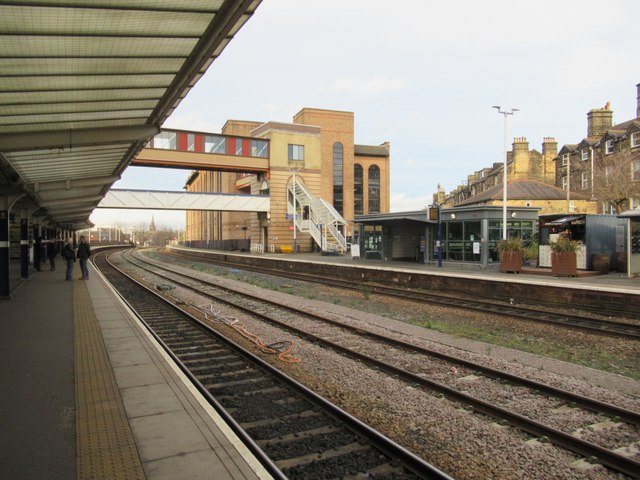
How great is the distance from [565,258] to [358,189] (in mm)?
50805

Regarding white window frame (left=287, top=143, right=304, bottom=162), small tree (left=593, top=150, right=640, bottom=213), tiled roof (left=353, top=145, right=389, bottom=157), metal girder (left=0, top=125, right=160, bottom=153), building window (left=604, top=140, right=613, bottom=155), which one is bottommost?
metal girder (left=0, top=125, right=160, bottom=153)

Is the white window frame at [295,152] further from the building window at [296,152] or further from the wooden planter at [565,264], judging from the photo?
the wooden planter at [565,264]

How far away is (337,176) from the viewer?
6288 centimetres

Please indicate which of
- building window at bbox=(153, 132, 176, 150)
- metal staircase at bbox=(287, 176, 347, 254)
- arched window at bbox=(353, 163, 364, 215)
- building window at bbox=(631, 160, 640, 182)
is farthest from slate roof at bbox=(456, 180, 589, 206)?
building window at bbox=(153, 132, 176, 150)

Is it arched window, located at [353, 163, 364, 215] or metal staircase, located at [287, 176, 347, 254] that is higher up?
arched window, located at [353, 163, 364, 215]

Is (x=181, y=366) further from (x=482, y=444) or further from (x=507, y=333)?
(x=507, y=333)

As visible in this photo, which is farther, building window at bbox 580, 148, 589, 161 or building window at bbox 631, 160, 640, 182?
building window at bbox 580, 148, 589, 161

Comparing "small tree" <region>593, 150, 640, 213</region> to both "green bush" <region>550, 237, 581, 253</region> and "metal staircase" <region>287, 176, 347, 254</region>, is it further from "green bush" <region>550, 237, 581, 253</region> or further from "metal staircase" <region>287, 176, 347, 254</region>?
"metal staircase" <region>287, 176, 347, 254</region>

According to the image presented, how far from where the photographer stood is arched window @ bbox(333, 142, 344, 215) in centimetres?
6241

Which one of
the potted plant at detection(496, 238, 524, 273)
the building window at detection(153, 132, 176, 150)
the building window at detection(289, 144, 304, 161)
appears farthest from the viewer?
the building window at detection(289, 144, 304, 161)

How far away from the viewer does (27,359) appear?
23.6 feet

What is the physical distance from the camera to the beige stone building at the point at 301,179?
49781 mm

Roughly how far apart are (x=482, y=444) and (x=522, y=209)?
74.5 feet

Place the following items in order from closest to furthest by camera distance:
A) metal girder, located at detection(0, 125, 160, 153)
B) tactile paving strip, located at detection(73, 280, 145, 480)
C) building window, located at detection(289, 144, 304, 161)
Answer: tactile paving strip, located at detection(73, 280, 145, 480), metal girder, located at detection(0, 125, 160, 153), building window, located at detection(289, 144, 304, 161)
